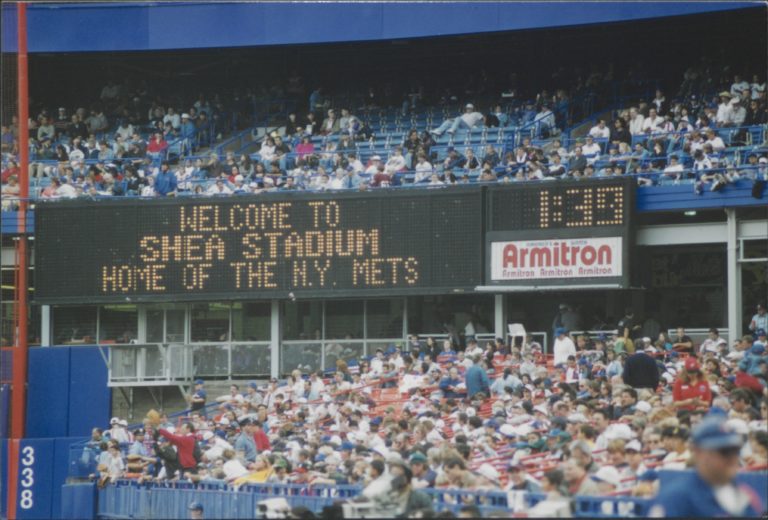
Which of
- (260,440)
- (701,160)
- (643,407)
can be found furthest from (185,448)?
(701,160)

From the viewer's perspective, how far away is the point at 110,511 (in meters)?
19.7

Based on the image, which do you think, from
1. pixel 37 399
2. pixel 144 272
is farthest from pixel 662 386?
pixel 37 399

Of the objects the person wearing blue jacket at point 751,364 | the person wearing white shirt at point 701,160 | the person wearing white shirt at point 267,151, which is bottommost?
the person wearing blue jacket at point 751,364

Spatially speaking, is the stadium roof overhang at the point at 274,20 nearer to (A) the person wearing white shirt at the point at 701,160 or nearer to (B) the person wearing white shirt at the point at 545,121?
A: (B) the person wearing white shirt at the point at 545,121

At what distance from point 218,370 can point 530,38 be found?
1002 cm

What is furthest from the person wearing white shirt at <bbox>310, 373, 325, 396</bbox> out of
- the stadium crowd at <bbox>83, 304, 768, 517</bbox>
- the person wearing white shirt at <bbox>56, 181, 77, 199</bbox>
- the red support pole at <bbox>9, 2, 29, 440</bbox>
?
the person wearing white shirt at <bbox>56, 181, 77, 199</bbox>

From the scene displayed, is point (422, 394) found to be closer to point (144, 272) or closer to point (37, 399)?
point (144, 272)

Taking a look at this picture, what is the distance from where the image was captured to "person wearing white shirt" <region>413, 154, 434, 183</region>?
82.2 ft

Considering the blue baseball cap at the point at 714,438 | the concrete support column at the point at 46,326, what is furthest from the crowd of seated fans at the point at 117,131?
the blue baseball cap at the point at 714,438

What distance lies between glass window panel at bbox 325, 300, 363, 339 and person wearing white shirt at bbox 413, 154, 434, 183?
9.59ft

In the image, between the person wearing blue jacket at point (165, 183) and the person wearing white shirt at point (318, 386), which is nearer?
the person wearing white shirt at point (318, 386)

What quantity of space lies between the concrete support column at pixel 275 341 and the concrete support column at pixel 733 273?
8.47 meters

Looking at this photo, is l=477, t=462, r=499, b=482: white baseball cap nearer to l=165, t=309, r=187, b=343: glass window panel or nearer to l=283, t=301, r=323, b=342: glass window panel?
l=283, t=301, r=323, b=342: glass window panel

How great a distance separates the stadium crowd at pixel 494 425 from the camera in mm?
11039
